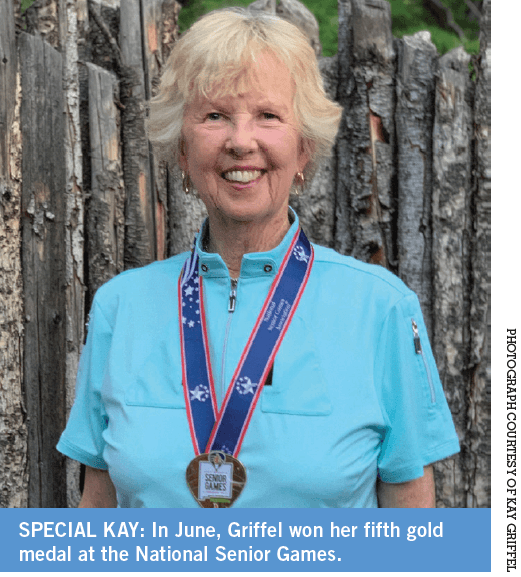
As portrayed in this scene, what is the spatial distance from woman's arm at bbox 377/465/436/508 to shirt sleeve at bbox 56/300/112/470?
36.5 inches

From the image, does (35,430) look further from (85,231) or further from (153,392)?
(153,392)

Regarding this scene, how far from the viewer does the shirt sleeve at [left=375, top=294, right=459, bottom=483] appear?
2018mm

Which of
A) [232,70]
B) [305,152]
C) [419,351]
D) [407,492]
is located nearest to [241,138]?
[232,70]

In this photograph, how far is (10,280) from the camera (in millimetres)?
2865

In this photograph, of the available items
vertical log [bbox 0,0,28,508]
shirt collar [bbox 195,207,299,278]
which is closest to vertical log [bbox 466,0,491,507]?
shirt collar [bbox 195,207,299,278]

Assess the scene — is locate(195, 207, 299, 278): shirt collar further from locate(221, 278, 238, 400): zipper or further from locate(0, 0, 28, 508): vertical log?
locate(0, 0, 28, 508): vertical log

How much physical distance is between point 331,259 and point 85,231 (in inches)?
53.6

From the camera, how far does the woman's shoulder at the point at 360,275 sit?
210cm

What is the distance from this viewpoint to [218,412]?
1974 mm

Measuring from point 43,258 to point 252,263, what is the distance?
4.19 feet

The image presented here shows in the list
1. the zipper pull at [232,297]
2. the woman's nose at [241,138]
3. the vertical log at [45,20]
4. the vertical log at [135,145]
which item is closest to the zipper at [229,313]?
the zipper pull at [232,297]

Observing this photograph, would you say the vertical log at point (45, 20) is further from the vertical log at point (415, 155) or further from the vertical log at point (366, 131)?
the vertical log at point (415, 155)

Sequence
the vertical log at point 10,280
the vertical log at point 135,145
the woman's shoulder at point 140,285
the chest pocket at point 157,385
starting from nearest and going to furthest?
the chest pocket at point 157,385
the woman's shoulder at point 140,285
the vertical log at point 10,280
the vertical log at point 135,145

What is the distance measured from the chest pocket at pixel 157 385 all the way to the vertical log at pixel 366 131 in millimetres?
1354
